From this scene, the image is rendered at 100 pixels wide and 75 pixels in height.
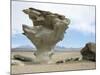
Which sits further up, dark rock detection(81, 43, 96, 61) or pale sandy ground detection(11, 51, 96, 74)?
dark rock detection(81, 43, 96, 61)

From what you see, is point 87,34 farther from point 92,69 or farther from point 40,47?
point 40,47

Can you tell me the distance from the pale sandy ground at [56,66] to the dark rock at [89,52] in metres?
0.06

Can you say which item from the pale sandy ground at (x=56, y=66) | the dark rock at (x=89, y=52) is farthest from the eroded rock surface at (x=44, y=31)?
the dark rock at (x=89, y=52)

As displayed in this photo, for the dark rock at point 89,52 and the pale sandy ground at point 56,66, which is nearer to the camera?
the pale sandy ground at point 56,66

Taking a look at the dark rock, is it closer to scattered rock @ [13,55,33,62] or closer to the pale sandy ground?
the pale sandy ground

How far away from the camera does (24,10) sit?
246 cm

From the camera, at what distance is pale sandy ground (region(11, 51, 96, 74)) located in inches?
95.3

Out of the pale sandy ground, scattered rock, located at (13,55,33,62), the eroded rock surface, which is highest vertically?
the eroded rock surface

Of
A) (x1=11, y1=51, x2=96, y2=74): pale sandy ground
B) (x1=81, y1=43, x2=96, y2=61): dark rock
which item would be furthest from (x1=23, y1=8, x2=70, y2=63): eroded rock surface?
(x1=81, y1=43, x2=96, y2=61): dark rock

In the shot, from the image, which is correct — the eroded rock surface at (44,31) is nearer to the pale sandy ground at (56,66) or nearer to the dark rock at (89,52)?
the pale sandy ground at (56,66)

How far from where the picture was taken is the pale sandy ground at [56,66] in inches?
95.3

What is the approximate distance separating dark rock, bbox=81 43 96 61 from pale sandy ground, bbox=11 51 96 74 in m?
0.06

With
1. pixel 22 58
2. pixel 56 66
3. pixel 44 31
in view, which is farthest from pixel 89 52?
pixel 22 58
